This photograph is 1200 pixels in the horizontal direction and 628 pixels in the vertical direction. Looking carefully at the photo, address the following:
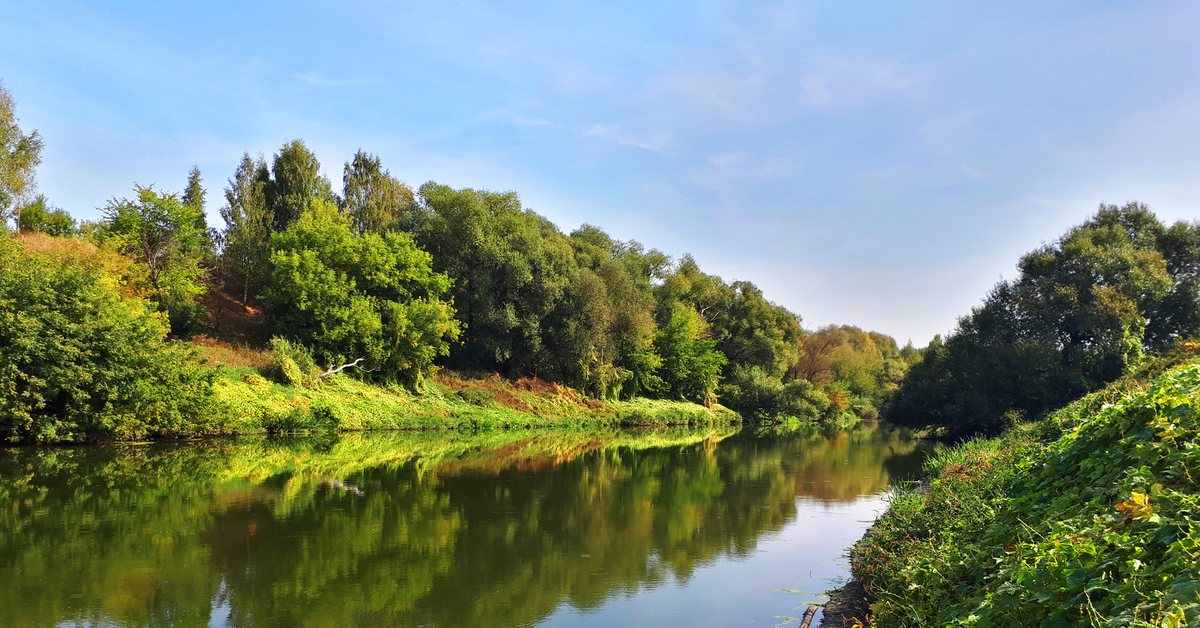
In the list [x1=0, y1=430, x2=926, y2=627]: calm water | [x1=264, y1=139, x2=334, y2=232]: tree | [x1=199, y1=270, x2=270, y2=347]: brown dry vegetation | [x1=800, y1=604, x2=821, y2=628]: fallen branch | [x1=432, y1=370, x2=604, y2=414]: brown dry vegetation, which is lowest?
[x1=0, y1=430, x2=926, y2=627]: calm water

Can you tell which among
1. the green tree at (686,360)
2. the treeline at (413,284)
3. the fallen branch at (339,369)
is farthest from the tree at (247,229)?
the green tree at (686,360)

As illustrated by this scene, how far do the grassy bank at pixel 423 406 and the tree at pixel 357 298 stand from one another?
5.59ft

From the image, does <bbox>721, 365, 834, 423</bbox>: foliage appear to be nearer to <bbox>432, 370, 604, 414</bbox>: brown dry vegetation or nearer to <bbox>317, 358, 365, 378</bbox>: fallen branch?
<bbox>432, 370, 604, 414</bbox>: brown dry vegetation

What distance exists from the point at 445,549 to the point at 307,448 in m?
13.0

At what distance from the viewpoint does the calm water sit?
6648mm

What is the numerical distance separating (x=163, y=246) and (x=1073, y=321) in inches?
1619

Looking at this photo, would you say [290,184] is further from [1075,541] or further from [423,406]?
[1075,541]

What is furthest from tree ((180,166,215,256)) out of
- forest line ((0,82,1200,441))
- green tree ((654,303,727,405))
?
green tree ((654,303,727,405))

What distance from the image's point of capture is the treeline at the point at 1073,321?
29969mm

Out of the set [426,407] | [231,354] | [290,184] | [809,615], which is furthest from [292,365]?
[809,615]

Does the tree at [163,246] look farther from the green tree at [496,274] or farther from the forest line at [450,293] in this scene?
the green tree at [496,274]

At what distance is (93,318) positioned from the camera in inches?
695

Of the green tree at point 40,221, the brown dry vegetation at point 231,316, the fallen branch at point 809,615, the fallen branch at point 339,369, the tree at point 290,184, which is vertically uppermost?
the tree at point 290,184

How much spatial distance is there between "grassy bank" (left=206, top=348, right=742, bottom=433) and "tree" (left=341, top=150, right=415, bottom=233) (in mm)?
12051
